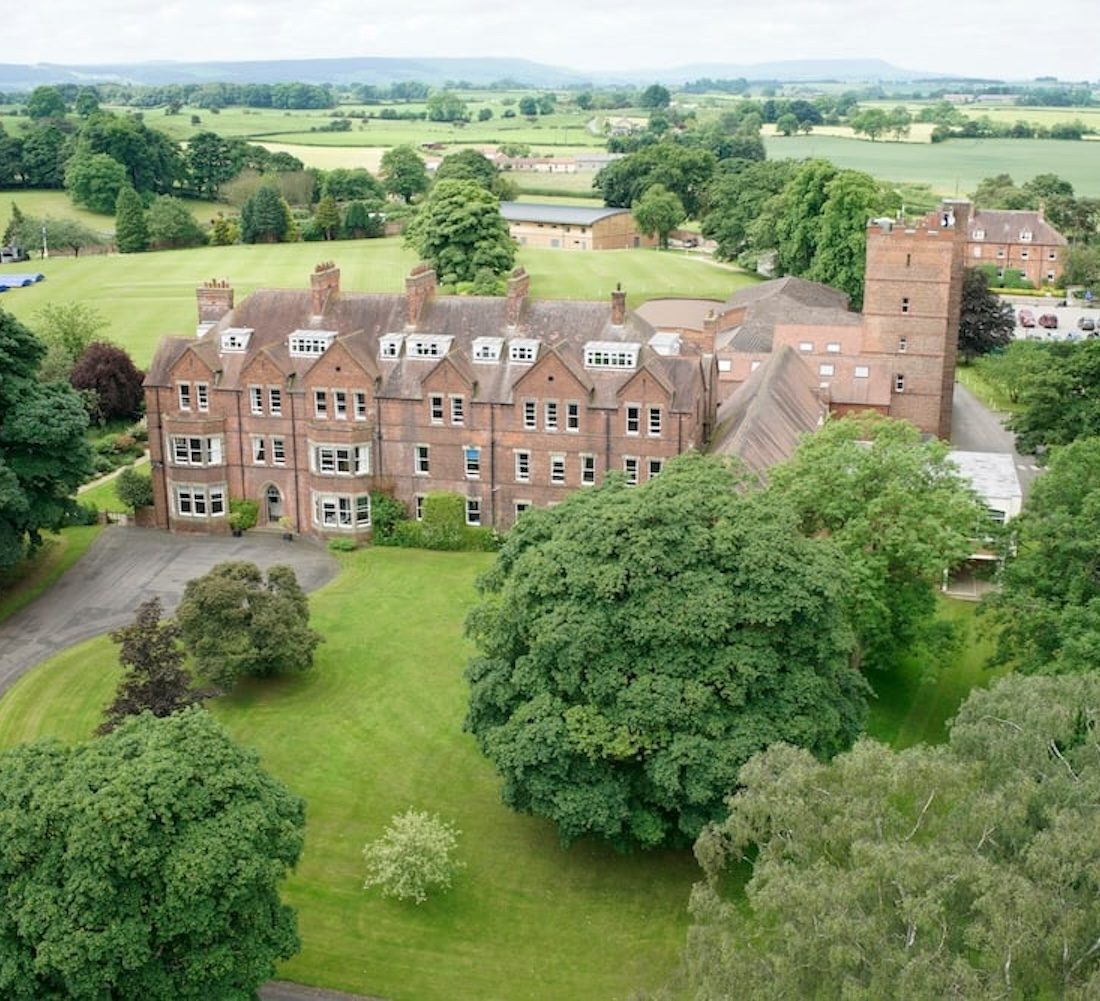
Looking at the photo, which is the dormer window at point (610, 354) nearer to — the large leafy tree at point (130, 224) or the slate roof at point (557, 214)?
the slate roof at point (557, 214)

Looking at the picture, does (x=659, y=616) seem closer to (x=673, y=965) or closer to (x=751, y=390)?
(x=673, y=965)

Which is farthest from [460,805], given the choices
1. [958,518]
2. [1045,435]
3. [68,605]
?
[1045,435]

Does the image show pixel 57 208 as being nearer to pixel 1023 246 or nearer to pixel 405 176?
pixel 405 176

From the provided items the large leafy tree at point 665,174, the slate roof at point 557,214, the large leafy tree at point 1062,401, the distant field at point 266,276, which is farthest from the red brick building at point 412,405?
the large leafy tree at point 665,174

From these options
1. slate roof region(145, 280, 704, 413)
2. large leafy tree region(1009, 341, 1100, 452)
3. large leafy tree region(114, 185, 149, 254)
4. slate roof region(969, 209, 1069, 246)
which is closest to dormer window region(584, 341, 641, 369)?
slate roof region(145, 280, 704, 413)

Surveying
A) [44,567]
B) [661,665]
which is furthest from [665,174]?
[661,665]

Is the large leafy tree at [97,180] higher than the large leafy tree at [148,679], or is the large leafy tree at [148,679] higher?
the large leafy tree at [97,180]
